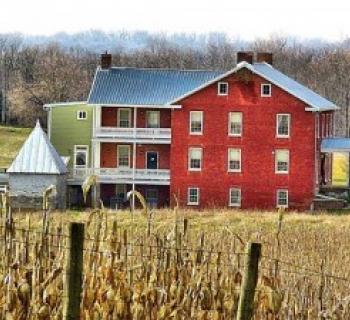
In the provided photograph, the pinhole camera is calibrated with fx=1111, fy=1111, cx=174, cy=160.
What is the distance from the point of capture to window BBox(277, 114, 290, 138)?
4838 cm

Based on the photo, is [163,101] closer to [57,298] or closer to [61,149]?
[61,149]

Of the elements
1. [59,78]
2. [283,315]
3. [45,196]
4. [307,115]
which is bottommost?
[283,315]

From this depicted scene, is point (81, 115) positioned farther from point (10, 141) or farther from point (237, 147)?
point (10, 141)

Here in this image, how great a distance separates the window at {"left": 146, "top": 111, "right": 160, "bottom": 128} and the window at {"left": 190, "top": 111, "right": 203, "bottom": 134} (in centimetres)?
242

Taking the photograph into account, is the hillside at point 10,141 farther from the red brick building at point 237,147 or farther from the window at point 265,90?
the window at point 265,90

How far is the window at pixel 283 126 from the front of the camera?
48.4 m

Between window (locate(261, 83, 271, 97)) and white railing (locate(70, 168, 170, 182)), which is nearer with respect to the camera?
window (locate(261, 83, 271, 97))

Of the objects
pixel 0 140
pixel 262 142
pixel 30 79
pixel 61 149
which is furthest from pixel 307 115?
pixel 30 79

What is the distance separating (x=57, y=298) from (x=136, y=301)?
2.37ft

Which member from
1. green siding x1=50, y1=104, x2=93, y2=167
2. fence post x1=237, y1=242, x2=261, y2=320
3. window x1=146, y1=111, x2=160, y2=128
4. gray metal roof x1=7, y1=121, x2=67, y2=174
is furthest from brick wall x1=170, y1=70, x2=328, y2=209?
fence post x1=237, y1=242, x2=261, y2=320

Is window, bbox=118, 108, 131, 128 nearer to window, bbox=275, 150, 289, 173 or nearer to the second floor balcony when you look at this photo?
the second floor balcony

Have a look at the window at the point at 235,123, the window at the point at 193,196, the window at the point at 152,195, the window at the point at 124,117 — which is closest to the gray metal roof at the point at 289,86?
the window at the point at 235,123

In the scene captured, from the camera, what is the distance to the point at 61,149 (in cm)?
5359

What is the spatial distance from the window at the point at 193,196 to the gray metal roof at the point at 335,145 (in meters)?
7.27
